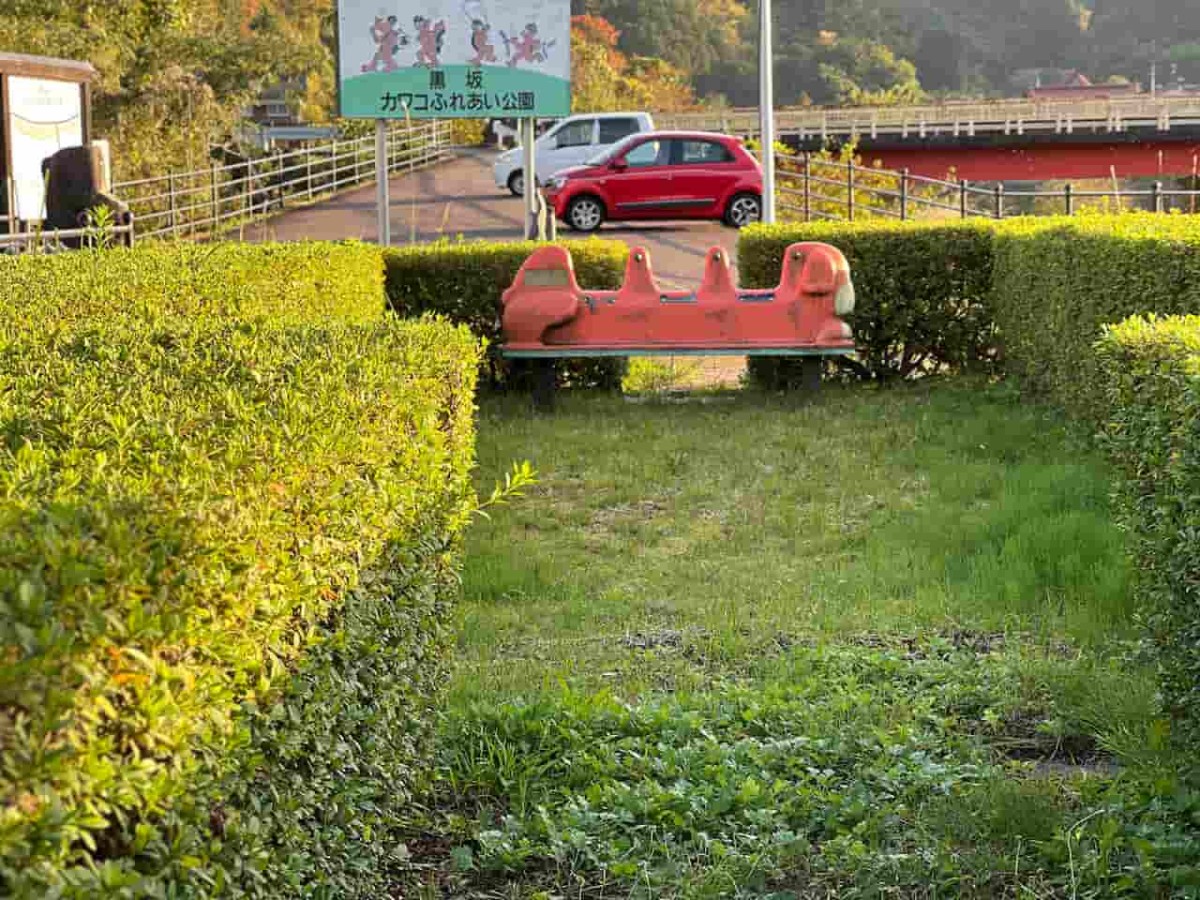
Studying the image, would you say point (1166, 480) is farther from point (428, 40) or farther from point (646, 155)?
point (646, 155)

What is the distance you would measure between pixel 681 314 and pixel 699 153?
49.6 feet

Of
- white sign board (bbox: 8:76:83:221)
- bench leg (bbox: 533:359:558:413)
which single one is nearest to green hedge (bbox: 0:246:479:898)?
bench leg (bbox: 533:359:558:413)

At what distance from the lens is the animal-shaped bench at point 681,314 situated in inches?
485

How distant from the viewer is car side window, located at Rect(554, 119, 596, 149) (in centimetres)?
3253

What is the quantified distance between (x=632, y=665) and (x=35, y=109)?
17.1m

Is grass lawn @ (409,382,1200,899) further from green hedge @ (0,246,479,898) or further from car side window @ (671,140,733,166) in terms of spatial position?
car side window @ (671,140,733,166)

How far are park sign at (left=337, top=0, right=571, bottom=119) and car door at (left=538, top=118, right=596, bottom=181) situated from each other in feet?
44.8

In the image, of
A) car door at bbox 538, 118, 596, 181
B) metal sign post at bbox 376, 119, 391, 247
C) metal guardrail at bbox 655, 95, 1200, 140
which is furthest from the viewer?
metal guardrail at bbox 655, 95, 1200, 140

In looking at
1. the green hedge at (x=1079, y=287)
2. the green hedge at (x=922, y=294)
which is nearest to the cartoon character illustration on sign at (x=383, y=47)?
the green hedge at (x=922, y=294)

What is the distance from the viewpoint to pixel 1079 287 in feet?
31.9

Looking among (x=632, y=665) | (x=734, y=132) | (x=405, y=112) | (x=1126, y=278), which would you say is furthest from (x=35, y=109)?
(x=734, y=132)

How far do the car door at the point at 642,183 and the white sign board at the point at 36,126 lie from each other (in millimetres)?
8940

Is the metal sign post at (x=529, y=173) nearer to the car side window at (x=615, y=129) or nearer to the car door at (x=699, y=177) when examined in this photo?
the car door at (x=699, y=177)

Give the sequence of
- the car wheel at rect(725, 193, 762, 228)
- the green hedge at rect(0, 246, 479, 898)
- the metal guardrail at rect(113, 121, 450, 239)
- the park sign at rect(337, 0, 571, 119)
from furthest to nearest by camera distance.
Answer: the car wheel at rect(725, 193, 762, 228), the metal guardrail at rect(113, 121, 450, 239), the park sign at rect(337, 0, 571, 119), the green hedge at rect(0, 246, 479, 898)
